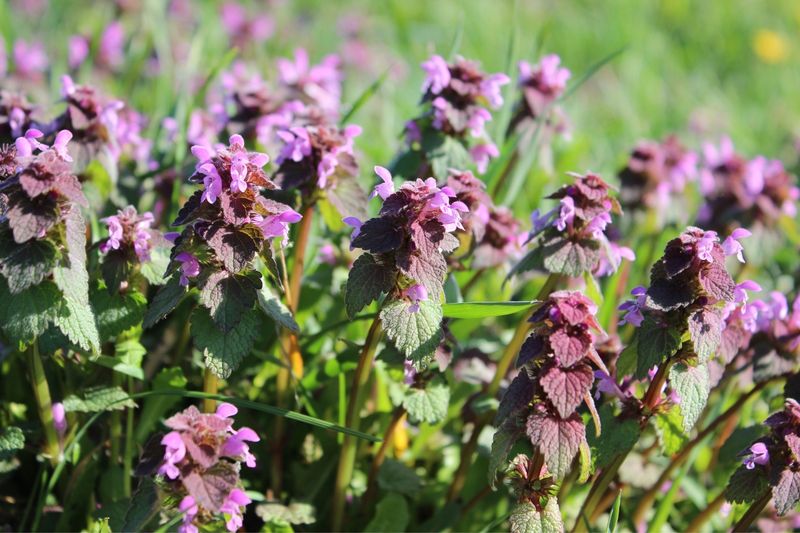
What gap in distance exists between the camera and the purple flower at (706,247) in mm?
1814

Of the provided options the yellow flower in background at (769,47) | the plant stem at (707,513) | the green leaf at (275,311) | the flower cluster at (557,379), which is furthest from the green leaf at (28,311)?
the yellow flower in background at (769,47)

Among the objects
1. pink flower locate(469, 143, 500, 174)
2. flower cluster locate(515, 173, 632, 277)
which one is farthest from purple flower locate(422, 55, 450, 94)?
flower cluster locate(515, 173, 632, 277)

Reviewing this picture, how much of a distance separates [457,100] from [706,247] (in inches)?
38.5

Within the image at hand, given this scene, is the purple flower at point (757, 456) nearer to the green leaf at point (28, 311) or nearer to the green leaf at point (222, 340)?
the green leaf at point (222, 340)

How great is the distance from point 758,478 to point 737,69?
5735 mm

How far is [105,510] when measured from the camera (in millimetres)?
2082

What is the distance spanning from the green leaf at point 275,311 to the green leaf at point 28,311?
1.38 feet

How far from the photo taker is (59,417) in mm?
2143

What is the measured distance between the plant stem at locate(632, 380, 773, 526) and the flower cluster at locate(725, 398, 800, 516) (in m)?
0.27

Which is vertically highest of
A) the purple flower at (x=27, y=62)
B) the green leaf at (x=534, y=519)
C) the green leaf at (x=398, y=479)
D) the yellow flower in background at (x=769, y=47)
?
the yellow flower in background at (x=769, y=47)

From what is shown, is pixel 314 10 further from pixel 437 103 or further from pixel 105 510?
pixel 105 510

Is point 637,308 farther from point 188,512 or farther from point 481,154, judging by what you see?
point 188,512

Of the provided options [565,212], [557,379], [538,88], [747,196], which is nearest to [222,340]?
[557,379]

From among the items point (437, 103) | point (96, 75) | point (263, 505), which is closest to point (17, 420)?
point (263, 505)
